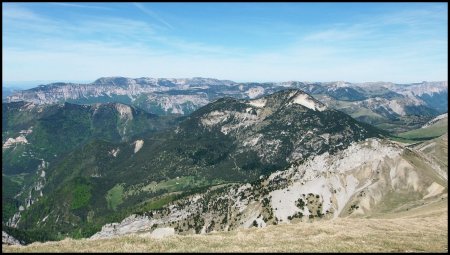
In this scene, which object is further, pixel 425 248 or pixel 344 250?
pixel 425 248

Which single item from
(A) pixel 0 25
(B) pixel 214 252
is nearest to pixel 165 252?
(B) pixel 214 252

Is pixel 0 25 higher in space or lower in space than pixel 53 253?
higher

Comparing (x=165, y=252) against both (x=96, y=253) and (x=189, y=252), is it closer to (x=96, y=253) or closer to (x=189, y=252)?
(x=189, y=252)

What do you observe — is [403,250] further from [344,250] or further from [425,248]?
[344,250]

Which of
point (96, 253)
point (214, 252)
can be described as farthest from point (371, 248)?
point (96, 253)

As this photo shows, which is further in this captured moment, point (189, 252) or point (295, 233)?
point (295, 233)

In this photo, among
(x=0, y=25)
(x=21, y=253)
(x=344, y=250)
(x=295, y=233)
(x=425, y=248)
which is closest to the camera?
(x=0, y=25)

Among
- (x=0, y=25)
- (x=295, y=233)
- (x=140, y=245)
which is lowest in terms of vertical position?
(x=295, y=233)

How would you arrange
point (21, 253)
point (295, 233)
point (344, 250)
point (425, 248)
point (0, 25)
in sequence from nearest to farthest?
1. point (0, 25)
2. point (21, 253)
3. point (344, 250)
4. point (425, 248)
5. point (295, 233)

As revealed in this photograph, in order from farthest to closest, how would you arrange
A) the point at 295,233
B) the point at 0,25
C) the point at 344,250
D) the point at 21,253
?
the point at 295,233
the point at 344,250
the point at 21,253
the point at 0,25
